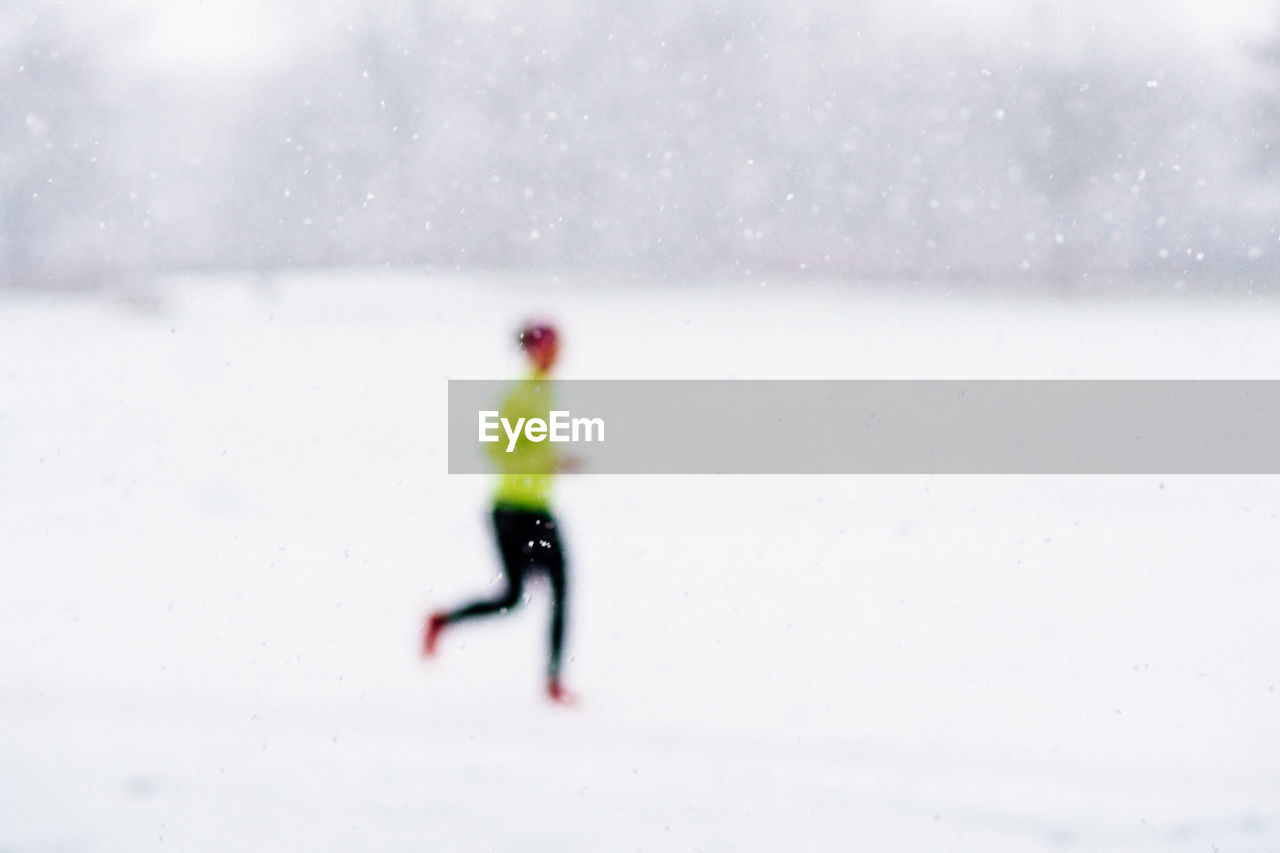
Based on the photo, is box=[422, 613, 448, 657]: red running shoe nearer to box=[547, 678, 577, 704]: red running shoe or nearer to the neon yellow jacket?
box=[547, 678, 577, 704]: red running shoe

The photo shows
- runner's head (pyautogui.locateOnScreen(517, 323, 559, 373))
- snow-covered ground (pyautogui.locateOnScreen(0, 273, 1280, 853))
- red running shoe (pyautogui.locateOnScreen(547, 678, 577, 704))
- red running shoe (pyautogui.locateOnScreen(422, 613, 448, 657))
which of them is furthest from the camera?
red running shoe (pyautogui.locateOnScreen(422, 613, 448, 657))

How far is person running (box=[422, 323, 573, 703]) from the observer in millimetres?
2777

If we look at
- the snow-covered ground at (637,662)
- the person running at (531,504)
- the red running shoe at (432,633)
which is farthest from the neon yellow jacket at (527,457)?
the red running shoe at (432,633)

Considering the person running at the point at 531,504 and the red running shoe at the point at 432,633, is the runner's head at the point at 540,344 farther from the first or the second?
the red running shoe at the point at 432,633

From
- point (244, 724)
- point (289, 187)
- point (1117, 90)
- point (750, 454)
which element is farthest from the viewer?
point (289, 187)

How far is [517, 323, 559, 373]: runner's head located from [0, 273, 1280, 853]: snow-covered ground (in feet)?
0.29

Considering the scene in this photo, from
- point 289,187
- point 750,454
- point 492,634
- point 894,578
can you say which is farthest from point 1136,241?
point 492,634

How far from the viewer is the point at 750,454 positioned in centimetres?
870

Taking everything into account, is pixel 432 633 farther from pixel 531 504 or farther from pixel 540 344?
pixel 540 344

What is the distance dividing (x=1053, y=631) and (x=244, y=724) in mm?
2960

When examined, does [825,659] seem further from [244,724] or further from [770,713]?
[244,724]

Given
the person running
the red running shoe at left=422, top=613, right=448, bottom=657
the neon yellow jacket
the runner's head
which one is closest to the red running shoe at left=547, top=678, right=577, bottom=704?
the person running

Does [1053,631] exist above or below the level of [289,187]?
below

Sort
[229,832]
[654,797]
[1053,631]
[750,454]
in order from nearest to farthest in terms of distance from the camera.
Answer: [229,832] → [654,797] → [1053,631] → [750,454]
